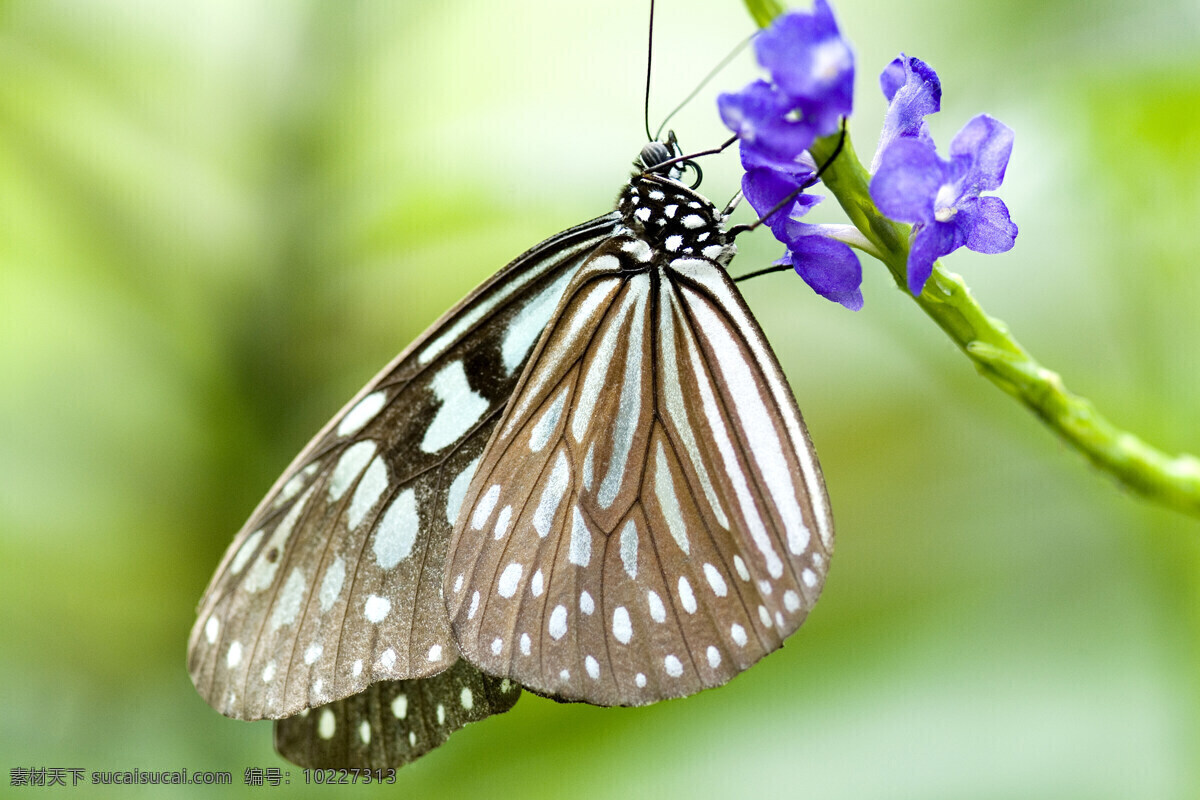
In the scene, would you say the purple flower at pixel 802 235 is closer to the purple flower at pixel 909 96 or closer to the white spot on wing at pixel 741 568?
the purple flower at pixel 909 96

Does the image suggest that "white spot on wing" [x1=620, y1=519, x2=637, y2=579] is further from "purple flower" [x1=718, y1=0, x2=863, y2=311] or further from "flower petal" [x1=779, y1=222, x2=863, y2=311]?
"purple flower" [x1=718, y1=0, x2=863, y2=311]

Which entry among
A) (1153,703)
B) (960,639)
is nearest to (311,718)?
(960,639)

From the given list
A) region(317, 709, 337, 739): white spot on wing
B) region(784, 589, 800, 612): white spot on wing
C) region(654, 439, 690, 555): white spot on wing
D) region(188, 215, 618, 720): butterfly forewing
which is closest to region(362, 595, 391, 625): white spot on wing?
region(188, 215, 618, 720): butterfly forewing

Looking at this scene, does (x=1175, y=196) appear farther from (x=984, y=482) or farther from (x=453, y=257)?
(x=453, y=257)

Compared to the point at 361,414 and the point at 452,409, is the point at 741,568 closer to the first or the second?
the point at 452,409

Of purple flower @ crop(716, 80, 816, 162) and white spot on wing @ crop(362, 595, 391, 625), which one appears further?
white spot on wing @ crop(362, 595, 391, 625)

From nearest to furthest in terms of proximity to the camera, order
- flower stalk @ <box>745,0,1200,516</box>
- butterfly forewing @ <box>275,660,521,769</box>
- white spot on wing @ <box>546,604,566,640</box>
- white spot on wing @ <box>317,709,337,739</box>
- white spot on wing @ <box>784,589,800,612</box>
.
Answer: flower stalk @ <box>745,0,1200,516</box>, white spot on wing @ <box>784,589,800,612</box>, white spot on wing @ <box>546,604,566,640</box>, butterfly forewing @ <box>275,660,521,769</box>, white spot on wing @ <box>317,709,337,739</box>

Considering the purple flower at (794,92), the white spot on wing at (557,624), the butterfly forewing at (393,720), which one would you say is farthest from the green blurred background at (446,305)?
the purple flower at (794,92)

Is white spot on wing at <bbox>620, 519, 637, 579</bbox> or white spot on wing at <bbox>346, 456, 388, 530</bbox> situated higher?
white spot on wing at <bbox>346, 456, 388, 530</bbox>
